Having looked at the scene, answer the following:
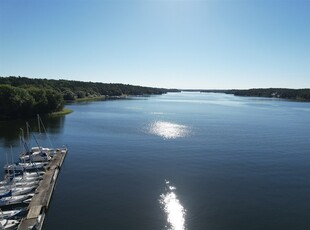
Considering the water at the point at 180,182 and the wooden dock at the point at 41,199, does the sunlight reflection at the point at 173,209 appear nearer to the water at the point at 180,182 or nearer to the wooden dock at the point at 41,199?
the water at the point at 180,182

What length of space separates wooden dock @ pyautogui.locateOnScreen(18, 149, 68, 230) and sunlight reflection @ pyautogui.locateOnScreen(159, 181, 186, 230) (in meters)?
10.7

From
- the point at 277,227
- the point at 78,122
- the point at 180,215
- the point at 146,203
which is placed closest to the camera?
the point at 277,227

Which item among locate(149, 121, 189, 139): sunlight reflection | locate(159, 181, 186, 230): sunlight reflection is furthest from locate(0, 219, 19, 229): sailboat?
locate(149, 121, 189, 139): sunlight reflection

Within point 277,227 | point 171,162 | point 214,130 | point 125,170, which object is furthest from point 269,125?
point 277,227

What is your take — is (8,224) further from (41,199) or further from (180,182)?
(180,182)

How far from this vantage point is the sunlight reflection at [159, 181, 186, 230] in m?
26.7

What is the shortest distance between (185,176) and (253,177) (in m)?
8.31

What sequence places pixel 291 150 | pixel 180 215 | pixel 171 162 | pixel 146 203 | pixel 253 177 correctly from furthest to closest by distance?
pixel 291 150 < pixel 171 162 < pixel 253 177 < pixel 146 203 < pixel 180 215

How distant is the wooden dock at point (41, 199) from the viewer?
2545 cm

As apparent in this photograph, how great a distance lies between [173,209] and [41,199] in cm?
1243

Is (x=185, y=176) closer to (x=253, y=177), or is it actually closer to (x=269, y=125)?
(x=253, y=177)

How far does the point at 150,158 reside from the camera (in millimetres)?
48156

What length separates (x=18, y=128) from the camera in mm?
72938

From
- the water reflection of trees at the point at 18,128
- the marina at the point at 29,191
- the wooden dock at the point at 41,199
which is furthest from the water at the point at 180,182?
the marina at the point at 29,191
